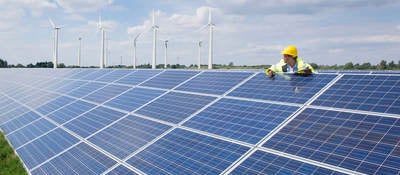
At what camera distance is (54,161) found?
1104cm

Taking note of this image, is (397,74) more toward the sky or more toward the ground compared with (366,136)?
more toward the sky

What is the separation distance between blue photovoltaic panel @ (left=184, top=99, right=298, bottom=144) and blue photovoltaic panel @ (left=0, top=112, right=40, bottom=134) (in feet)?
33.4

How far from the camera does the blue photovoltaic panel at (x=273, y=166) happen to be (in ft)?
22.1

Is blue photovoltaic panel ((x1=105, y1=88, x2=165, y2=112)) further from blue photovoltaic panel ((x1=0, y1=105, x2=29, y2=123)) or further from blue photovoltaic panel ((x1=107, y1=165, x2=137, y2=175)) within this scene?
blue photovoltaic panel ((x1=0, y1=105, x2=29, y2=123))

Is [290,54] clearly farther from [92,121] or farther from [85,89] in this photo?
[85,89]

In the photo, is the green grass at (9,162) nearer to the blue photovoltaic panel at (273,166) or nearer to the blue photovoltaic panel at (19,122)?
the blue photovoltaic panel at (19,122)

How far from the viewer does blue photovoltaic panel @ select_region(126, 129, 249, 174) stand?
7980 millimetres

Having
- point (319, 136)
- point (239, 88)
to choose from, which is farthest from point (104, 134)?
point (319, 136)

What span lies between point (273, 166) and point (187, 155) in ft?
7.54

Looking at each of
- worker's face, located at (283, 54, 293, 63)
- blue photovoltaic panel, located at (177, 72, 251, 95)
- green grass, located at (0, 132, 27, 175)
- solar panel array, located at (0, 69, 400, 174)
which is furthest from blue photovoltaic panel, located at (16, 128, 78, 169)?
worker's face, located at (283, 54, 293, 63)

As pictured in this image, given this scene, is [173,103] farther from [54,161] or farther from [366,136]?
[366,136]

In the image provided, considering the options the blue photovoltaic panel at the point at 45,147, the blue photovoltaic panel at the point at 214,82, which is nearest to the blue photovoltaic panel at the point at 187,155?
the blue photovoltaic panel at the point at 214,82

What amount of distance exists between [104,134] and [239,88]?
460 cm

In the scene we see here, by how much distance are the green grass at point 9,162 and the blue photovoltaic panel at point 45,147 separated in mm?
284
